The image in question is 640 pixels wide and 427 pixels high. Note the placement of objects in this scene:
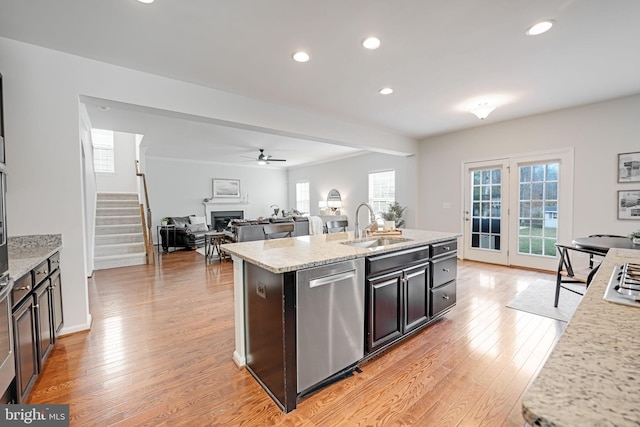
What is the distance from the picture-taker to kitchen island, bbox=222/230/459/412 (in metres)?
1.69

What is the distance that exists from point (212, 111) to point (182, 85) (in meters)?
0.40

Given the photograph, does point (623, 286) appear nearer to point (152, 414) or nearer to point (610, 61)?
point (152, 414)

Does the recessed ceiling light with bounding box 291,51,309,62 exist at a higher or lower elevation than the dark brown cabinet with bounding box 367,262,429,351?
higher

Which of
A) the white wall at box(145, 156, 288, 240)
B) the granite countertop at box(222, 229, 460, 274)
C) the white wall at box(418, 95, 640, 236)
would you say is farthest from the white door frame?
the white wall at box(145, 156, 288, 240)

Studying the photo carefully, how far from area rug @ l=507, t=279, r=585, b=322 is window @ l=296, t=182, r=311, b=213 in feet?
24.1

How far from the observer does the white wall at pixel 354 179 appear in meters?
6.42

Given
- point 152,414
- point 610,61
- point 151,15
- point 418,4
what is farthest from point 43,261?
point 610,61

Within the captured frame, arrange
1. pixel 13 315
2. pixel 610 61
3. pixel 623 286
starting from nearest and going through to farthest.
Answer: pixel 623 286 < pixel 13 315 < pixel 610 61

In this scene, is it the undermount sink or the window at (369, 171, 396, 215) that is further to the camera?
the window at (369, 171, 396, 215)

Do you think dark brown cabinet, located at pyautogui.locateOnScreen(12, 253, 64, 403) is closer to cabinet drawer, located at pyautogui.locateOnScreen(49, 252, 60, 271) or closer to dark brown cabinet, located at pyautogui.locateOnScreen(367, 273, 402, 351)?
cabinet drawer, located at pyautogui.locateOnScreen(49, 252, 60, 271)

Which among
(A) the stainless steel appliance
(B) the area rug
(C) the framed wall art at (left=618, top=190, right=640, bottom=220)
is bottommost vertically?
(B) the area rug

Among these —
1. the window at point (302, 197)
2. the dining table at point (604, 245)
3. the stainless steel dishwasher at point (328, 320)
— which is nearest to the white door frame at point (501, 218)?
the dining table at point (604, 245)

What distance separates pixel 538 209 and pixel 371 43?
13.5 feet

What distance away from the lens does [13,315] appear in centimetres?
160
